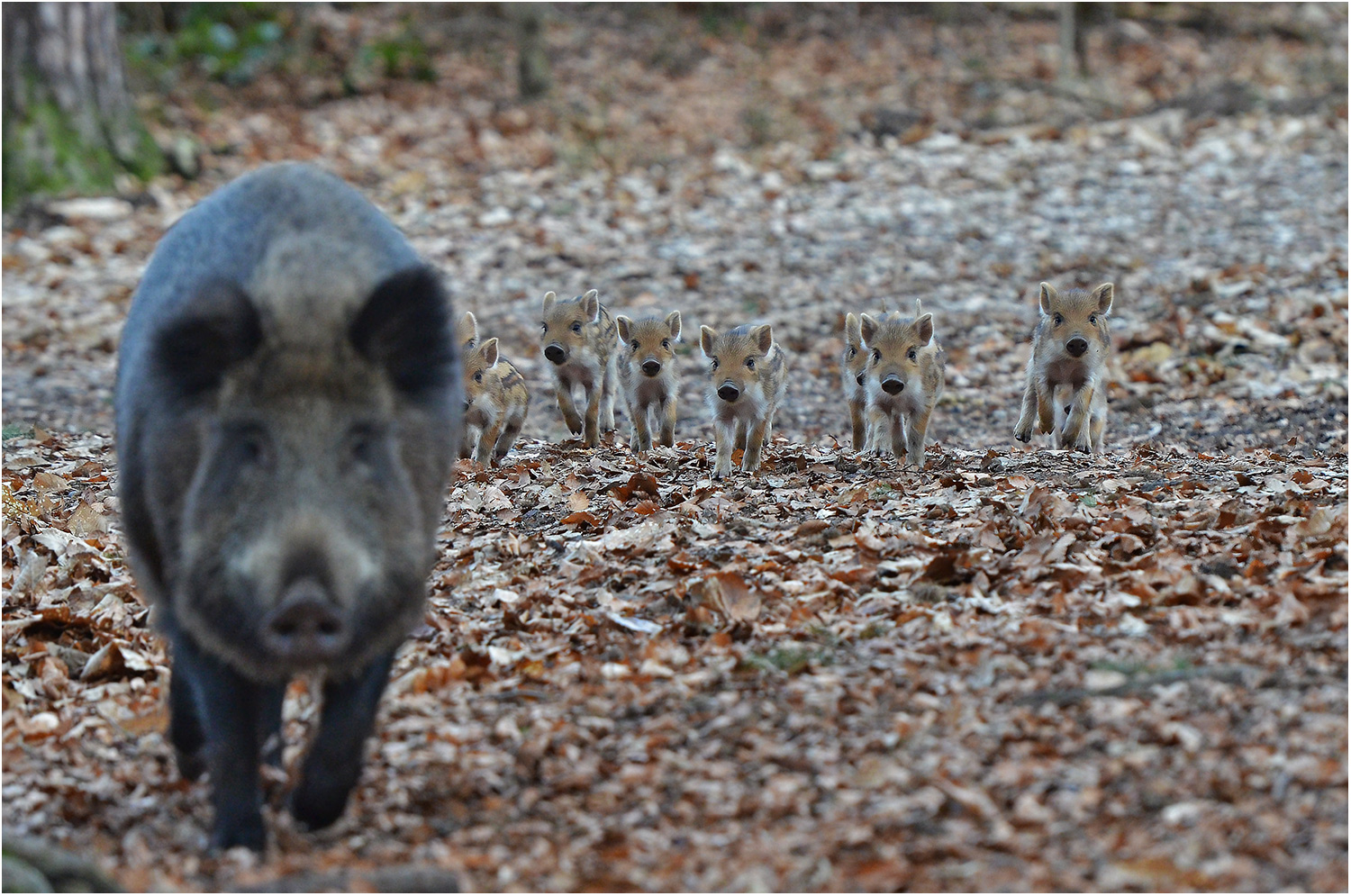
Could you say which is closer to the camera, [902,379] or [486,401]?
[902,379]

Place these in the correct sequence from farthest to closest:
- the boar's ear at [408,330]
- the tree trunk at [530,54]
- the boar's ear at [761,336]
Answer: the tree trunk at [530,54] < the boar's ear at [761,336] < the boar's ear at [408,330]

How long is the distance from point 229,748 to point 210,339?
1.24 metres

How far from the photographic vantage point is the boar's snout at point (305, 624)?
364cm

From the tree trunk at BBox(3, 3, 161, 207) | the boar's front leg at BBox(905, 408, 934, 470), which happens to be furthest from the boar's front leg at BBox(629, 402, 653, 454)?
the tree trunk at BBox(3, 3, 161, 207)

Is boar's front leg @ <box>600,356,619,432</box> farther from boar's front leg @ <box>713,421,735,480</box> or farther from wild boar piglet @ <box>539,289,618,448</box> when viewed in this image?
boar's front leg @ <box>713,421,735,480</box>

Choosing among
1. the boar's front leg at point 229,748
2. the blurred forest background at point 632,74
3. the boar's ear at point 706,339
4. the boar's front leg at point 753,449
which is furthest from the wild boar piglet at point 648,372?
the blurred forest background at point 632,74

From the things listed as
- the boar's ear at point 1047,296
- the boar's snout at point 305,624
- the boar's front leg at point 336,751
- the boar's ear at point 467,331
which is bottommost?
the boar's front leg at point 336,751

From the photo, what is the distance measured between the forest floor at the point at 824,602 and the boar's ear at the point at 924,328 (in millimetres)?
757

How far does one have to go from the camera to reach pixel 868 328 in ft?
28.5

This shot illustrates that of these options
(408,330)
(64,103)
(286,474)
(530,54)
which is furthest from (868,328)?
(530,54)

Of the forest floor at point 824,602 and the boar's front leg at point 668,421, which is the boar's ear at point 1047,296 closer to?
the forest floor at point 824,602

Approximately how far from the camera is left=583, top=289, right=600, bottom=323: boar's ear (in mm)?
9398

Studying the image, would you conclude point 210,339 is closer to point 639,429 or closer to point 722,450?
point 722,450

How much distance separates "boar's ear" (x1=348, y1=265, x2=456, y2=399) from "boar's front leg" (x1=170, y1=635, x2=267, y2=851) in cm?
103
